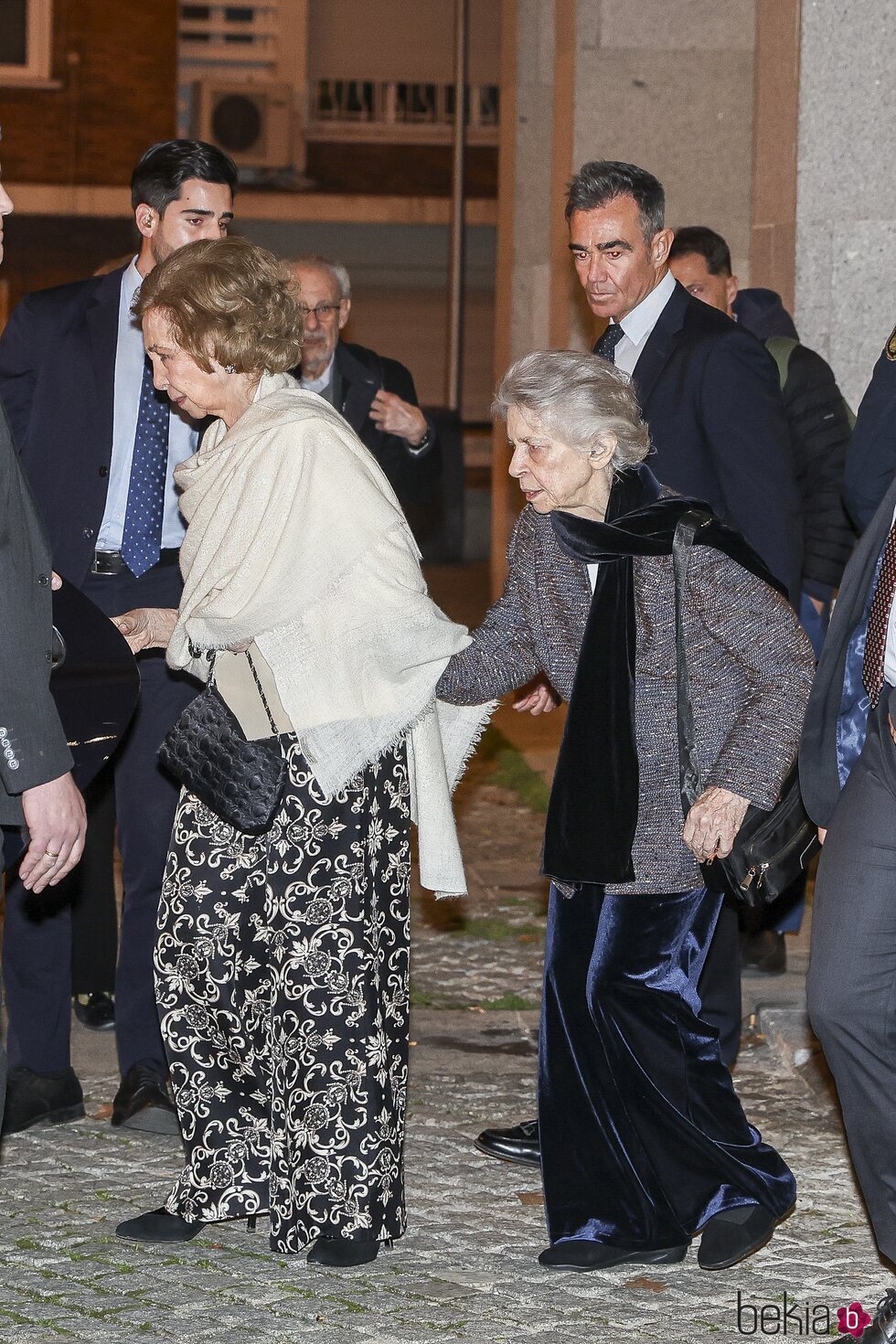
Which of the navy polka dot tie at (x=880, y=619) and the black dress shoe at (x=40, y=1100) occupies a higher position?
the navy polka dot tie at (x=880, y=619)

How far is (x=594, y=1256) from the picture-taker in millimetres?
4449

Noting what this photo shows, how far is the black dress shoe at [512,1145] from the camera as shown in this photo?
524cm

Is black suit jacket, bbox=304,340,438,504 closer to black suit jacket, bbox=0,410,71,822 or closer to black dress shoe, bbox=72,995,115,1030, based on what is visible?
black dress shoe, bbox=72,995,115,1030

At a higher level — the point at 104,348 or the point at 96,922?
the point at 104,348

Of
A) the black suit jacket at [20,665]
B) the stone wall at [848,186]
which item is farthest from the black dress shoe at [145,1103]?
the stone wall at [848,186]

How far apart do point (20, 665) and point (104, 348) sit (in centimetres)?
206

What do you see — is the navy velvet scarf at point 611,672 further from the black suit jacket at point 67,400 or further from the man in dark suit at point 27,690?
the black suit jacket at point 67,400

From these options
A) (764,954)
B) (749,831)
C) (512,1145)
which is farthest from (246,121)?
(749,831)

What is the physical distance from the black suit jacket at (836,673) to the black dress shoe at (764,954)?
293 cm

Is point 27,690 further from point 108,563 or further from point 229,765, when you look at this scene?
point 108,563

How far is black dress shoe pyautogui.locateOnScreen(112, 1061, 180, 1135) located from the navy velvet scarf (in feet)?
5.30

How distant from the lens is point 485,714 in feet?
15.6

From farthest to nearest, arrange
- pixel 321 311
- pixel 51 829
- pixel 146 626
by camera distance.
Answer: pixel 321 311
pixel 146 626
pixel 51 829

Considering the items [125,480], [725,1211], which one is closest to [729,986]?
[725,1211]
